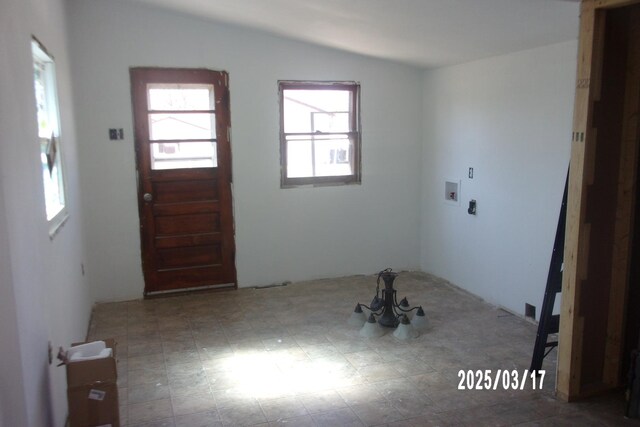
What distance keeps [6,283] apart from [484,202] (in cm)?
379

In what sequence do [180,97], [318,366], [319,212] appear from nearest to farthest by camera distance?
[318,366] < [180,97] < [319,212]

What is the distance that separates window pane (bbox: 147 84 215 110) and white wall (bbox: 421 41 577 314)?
2.28 m

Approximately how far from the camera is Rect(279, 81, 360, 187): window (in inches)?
201

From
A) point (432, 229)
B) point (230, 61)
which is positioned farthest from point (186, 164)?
point (432, 229)

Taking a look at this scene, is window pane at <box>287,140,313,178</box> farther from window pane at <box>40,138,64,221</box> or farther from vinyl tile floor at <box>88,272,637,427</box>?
window pane at <box>40,138,64,221</box>

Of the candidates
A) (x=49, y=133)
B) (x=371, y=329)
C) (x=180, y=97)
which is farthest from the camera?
(x=180, y=97)

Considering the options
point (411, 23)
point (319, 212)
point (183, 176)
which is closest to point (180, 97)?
point (183, 176)

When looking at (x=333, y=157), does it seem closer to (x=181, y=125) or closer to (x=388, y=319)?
(x=181, y=125)

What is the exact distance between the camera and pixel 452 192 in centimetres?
503

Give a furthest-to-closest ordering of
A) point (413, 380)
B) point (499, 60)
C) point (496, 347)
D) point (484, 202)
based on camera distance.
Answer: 1. point (484, 202)
2. point (499, 60)
3. point (496, 347)
4. point (413, 380)

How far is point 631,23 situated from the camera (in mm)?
2656

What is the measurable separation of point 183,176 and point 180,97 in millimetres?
729

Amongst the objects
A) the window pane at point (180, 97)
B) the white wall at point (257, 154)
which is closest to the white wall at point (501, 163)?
the white wall at point (257, 154)

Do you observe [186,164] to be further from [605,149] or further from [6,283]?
[605,149]
